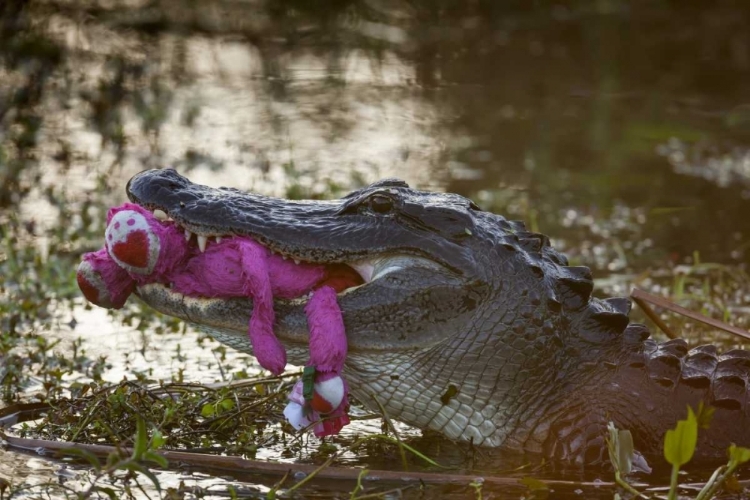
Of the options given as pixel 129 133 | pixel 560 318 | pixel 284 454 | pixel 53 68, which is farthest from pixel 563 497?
pixel 53 68

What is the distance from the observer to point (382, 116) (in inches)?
382

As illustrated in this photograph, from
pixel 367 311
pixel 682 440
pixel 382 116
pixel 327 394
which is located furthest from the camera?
pixel 382 116

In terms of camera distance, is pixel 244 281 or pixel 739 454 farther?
pixel 244 281

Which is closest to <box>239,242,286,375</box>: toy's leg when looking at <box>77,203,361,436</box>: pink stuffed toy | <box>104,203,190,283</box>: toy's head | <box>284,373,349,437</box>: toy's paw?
<box>77,203,361,436</box>: pink stuffed toy

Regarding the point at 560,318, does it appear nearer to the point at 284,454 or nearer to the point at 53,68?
the point at 284,454

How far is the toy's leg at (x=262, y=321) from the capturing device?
3.45 meters

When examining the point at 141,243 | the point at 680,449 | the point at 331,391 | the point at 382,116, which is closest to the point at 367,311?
the point at 331,391

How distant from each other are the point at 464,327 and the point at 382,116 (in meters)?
6.22

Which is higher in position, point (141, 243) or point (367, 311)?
point (141, 243)

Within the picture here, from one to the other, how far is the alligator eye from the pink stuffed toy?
25 cm

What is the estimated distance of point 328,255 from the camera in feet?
11.8

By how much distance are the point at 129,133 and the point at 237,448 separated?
5.20 meters

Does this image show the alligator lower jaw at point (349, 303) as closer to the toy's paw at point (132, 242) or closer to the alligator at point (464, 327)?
the alligator at point (464, 327)

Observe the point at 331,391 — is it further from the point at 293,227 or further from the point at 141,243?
the point at 141,243
